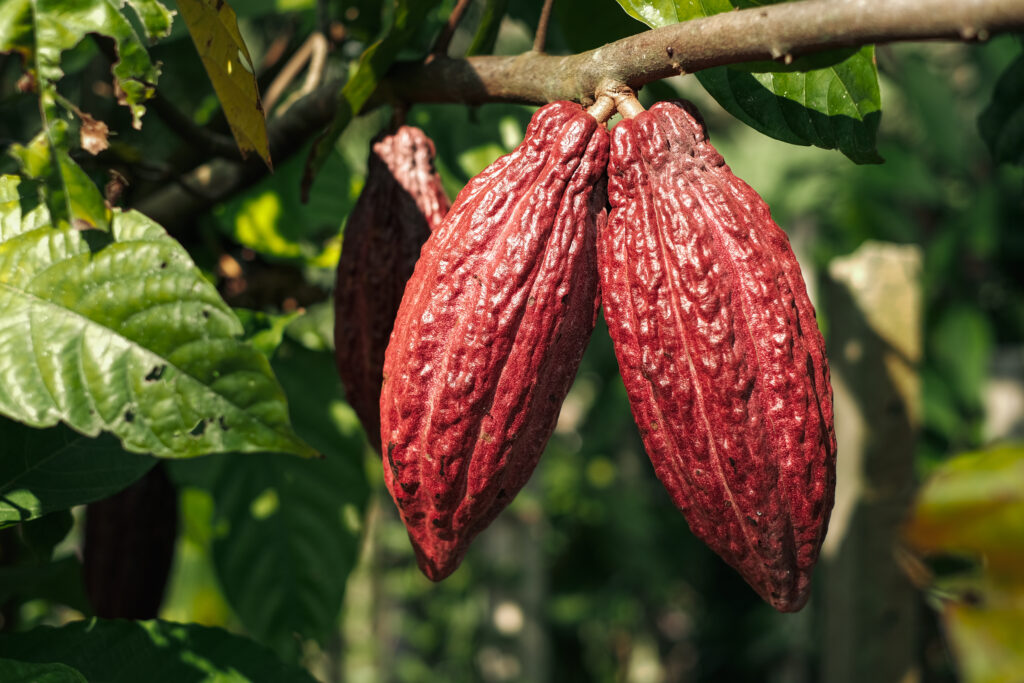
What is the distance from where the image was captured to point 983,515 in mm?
429

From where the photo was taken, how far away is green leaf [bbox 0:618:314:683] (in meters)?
0.77

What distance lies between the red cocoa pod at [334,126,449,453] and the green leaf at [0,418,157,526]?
0.20 meters

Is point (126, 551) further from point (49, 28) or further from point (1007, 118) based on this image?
point (1007, 118)

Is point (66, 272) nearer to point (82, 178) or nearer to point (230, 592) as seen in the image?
point (82, 178)

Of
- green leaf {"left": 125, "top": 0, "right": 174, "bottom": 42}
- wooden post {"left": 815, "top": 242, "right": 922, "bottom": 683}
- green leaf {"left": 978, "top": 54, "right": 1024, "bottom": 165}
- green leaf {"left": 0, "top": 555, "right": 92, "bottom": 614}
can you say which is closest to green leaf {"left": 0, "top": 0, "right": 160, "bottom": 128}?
green leaf {"left": 125, "top": 0, "right": 174, "bottom": 42}

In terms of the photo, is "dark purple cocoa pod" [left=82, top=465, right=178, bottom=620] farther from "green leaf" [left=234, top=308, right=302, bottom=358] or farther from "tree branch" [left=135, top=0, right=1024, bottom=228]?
"tree branch" [left=135, top=0, right=1024, bottom=228]

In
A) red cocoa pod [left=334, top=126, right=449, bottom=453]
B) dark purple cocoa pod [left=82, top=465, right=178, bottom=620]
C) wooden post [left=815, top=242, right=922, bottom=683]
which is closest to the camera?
red cocoa pod [left=334, top=126, right=449, bottom=453]

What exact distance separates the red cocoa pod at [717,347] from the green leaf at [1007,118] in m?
0.54

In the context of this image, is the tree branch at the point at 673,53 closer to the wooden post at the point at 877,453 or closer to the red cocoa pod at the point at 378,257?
the red cocoa pod at the point at 378,257

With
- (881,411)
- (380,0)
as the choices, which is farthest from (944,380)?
(380,0)

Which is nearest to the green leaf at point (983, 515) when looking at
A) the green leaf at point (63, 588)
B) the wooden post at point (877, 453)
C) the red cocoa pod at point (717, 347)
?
the red cocoa pod at point (717, 347)

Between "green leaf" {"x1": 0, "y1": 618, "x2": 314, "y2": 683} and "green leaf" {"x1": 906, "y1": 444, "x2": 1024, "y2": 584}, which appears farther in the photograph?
"green leaf" {"x1": 0, "y1": 618, "x2": 314, "y2": 683}

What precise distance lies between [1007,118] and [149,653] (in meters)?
1.08

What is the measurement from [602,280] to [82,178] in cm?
40
